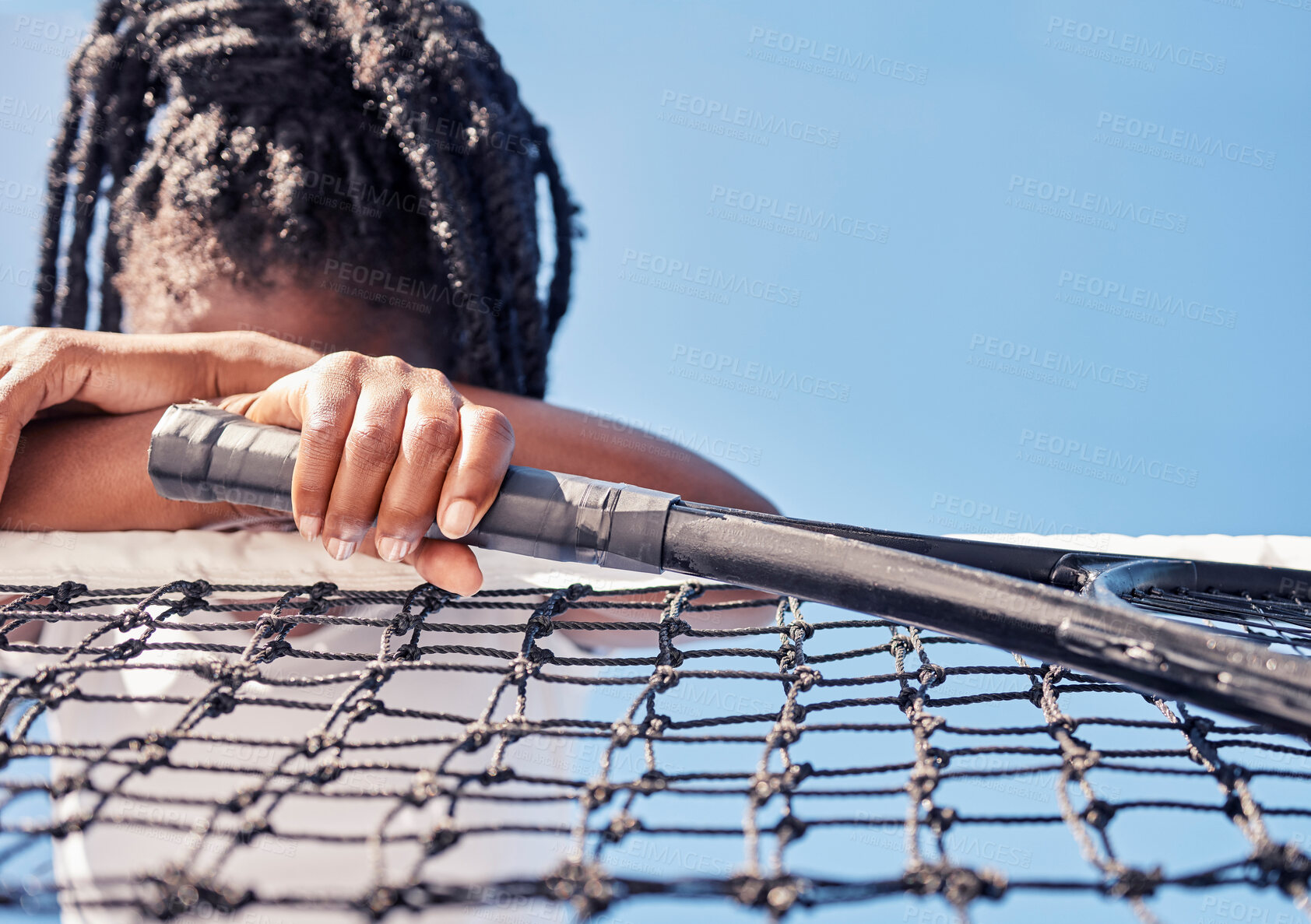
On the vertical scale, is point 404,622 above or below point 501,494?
below

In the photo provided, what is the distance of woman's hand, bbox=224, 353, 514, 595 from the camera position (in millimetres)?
507

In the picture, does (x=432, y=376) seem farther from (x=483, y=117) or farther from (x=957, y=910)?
(x=483, y=117)

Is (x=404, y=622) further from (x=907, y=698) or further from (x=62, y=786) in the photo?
(x=907, y=698)

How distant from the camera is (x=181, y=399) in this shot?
0.68 meters

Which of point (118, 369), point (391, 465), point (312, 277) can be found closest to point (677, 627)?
point (391, 465)

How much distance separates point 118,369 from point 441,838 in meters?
0.46

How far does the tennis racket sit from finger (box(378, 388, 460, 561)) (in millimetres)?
19

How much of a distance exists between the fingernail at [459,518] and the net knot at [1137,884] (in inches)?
14.9

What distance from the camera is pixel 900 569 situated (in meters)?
0.44

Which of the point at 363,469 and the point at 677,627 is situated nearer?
the point at 363,469

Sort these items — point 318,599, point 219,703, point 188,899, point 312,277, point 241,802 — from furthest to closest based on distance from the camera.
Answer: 1. point 312,277
2. point 318,599
3. point 219,703
4. point 241,802
5. point 188,899

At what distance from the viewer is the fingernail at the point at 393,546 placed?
20.3 inches

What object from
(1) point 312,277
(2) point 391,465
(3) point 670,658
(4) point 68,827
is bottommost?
(4) point 68,827

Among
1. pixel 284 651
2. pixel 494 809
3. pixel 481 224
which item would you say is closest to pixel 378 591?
pixel 284 651
